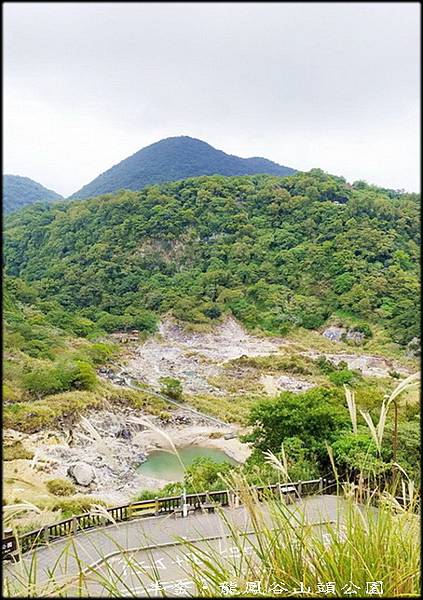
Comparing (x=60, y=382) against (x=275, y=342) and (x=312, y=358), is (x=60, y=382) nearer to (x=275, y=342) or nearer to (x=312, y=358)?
(x=312, y=358)

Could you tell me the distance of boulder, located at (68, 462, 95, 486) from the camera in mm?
9883

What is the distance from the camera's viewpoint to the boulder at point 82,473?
9.88 metres

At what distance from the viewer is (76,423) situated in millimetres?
12680

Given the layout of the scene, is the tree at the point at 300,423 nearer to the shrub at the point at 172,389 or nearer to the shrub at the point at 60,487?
the shrub at the point at 60,487

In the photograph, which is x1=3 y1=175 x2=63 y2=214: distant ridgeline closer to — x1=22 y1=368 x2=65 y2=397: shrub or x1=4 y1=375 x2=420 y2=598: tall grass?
x1=22 y1=368 x2=65 y2=397: shrub

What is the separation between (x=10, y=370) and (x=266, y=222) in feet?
76.3

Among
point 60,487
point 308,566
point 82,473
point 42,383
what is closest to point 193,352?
point 42,383

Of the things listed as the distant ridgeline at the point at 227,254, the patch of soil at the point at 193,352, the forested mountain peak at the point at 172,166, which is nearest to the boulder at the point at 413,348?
the distant ridgeline at the point at 227,254

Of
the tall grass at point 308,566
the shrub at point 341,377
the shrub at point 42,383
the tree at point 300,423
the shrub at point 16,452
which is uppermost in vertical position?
the tall grass at point 308,566

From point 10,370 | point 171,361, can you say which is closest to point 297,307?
point 171,361

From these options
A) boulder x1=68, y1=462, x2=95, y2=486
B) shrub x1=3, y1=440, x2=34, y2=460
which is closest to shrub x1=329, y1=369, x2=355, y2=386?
boulder x1=68, y1=462, x2=95, y2=486

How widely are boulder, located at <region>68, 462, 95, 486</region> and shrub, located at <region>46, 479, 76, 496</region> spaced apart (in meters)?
0.61

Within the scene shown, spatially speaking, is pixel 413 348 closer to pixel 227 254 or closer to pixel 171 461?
pixel 171 461

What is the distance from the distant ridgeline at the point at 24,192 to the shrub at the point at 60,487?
4185cm
